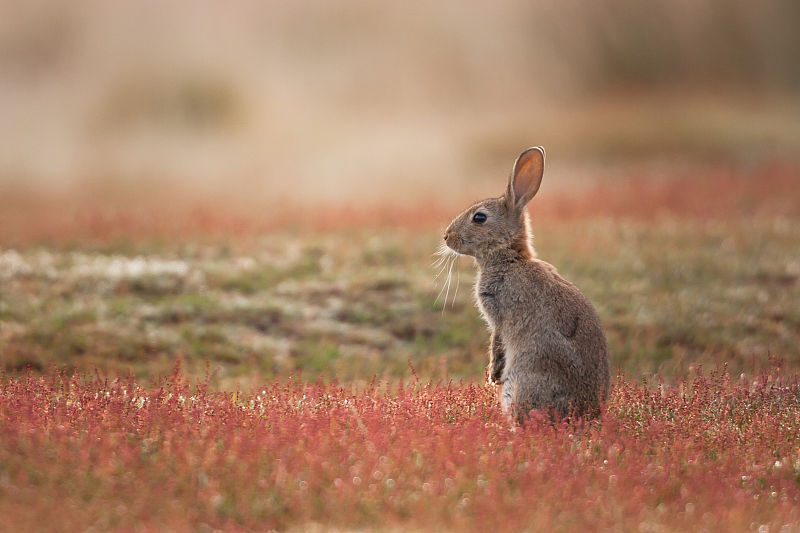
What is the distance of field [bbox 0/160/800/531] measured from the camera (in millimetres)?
7074

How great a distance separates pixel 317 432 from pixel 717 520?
3430 mm

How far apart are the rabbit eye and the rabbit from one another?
0.01 metres

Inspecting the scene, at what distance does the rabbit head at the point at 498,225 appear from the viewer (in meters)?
9.69

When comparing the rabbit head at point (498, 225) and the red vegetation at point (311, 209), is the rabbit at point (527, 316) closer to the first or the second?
the rabbit head at point (498, 225)

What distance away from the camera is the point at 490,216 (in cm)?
992

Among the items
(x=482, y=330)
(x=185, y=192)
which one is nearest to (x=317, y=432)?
(x=482, y=330)

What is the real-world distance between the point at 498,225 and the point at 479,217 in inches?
9.7

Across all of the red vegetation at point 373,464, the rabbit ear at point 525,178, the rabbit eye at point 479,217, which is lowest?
the red vegetation at point 373,464

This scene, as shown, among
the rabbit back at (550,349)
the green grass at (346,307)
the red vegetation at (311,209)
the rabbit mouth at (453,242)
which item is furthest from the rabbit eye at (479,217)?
the red vegetation at (311,209)

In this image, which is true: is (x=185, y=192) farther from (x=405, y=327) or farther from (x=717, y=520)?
(x=717, y=520)

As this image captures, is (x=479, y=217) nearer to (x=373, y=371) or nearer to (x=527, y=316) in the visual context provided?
(x=527, y=316)

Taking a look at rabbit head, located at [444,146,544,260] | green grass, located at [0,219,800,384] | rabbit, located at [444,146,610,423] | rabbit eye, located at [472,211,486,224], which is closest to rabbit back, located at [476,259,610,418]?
rabbit, located at [444,146,610,423]

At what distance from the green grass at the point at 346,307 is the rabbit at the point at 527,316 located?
130 inches

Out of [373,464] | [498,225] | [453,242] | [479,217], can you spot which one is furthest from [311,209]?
[373,464]
